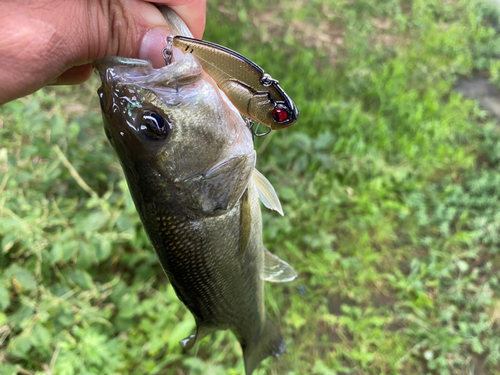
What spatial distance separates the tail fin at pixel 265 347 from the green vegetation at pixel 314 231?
1.71ft

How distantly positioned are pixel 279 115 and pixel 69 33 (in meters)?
0.87

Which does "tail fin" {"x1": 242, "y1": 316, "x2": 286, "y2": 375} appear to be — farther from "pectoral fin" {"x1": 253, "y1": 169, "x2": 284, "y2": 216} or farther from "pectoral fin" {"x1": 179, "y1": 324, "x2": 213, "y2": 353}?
"pectoral fin" {"x1": 253, "y1": 169, "x2": 284, "y2": 216}

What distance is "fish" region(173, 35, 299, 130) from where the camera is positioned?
0.95 metres

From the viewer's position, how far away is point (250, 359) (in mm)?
1885

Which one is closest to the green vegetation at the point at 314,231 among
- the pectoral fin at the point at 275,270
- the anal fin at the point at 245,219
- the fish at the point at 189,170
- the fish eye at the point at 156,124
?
the pectoral fin at the point at 275,270

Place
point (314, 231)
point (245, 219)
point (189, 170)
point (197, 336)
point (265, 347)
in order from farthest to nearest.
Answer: point (314, 231)
point (265, 347)
point (197, 336)
point (245, 219)
point (189, 170)

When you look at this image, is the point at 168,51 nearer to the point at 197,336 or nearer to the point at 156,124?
the point at 156,124

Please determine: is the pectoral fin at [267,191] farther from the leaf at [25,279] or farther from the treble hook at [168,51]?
the leaf at [25,279]

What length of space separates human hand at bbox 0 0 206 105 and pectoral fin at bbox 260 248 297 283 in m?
1.13

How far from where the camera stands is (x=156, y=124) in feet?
3.51

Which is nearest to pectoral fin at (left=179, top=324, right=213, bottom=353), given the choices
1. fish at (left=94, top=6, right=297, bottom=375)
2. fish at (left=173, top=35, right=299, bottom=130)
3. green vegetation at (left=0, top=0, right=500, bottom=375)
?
fish at (left=94, top=6, right=297, bottom=375)

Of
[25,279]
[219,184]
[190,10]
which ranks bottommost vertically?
[25,279]

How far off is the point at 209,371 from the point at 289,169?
2.09 meters

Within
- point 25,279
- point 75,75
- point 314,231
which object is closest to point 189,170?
point 75,75
